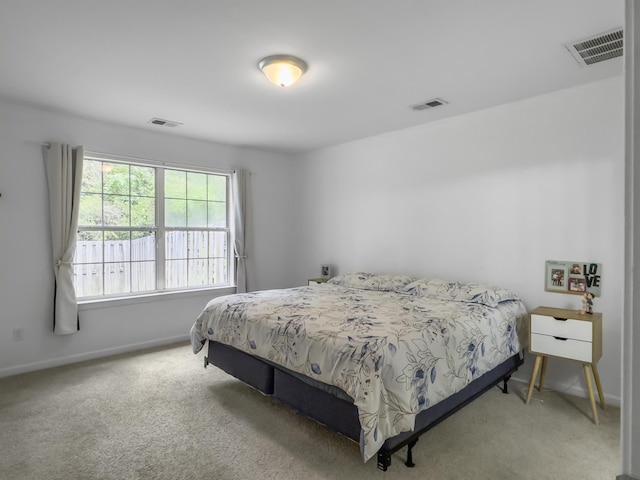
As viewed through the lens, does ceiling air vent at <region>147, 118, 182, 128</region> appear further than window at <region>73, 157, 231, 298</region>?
No

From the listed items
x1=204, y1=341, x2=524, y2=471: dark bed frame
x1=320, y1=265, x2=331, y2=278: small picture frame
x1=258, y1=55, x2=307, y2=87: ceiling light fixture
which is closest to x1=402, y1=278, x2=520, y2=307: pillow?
x1=204, y1=341, x2=524, y2=471: dark bed frame

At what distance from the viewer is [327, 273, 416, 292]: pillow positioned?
3830mm

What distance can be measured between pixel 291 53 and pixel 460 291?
93.8 inches

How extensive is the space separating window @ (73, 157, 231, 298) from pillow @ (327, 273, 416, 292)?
1815 millimetres

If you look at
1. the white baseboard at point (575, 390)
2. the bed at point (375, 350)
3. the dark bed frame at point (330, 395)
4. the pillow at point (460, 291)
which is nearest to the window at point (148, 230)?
the bed at point (375, 350)

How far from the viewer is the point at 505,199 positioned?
11.3 feet

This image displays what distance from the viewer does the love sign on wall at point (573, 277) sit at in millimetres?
2943

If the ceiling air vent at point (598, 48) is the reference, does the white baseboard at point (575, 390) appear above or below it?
below

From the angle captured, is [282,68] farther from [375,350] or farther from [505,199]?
[505,199]

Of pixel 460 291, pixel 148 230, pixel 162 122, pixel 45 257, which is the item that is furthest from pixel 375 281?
pixel 45 257

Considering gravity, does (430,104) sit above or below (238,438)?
above

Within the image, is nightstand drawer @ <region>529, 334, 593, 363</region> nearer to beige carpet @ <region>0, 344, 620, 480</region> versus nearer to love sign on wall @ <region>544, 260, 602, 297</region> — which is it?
beige carpet @ <region>0, 344, 620, 480</region>

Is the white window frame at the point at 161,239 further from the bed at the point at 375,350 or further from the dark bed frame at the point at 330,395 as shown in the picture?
the dark bed frame at the point at 330,395

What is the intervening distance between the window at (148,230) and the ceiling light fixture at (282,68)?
8.10 ft
